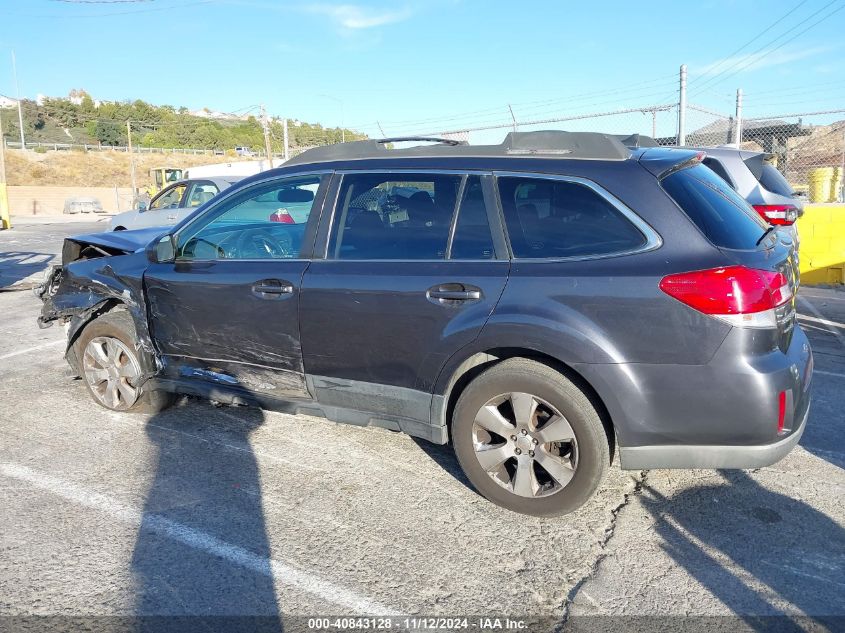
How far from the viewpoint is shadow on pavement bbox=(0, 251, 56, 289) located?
11617mm

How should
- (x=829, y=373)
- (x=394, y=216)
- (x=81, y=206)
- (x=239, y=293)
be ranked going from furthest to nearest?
1. (x=81, y=206)
2. (x=829, y=373)
3. (x=239, y=293)
4. (x=394, y=216)

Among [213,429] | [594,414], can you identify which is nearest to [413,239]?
[594,414]

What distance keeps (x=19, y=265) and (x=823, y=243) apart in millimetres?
14568

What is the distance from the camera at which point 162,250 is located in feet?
14.3

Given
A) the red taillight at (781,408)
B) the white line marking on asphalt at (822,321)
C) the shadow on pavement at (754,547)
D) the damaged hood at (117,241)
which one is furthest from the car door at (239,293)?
the white line marking on asphalt at (822,321)

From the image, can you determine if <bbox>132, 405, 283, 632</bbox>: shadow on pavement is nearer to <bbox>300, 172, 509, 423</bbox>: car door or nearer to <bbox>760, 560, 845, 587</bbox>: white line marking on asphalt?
<bbox>300, 172, 509, 423</bbox>: car door

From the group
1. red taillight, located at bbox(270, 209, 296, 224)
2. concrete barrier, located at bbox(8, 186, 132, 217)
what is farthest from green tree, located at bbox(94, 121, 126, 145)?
red taillight, located at bbox(270, 209, 296, 224)

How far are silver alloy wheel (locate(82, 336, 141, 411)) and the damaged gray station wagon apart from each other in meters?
0.59

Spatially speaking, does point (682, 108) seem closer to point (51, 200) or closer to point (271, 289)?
point (271, 289)

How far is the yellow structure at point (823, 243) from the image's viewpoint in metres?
9.47

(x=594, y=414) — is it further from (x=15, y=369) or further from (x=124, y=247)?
(x=15, y=369)

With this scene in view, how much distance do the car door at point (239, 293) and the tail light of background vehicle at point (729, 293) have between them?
1996 millimetres

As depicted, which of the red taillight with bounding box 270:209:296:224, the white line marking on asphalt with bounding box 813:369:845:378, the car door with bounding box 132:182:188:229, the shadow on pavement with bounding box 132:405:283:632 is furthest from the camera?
the car door with bounding box 132:182:188:229

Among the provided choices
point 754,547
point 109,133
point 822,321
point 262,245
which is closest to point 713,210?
point 754,547
